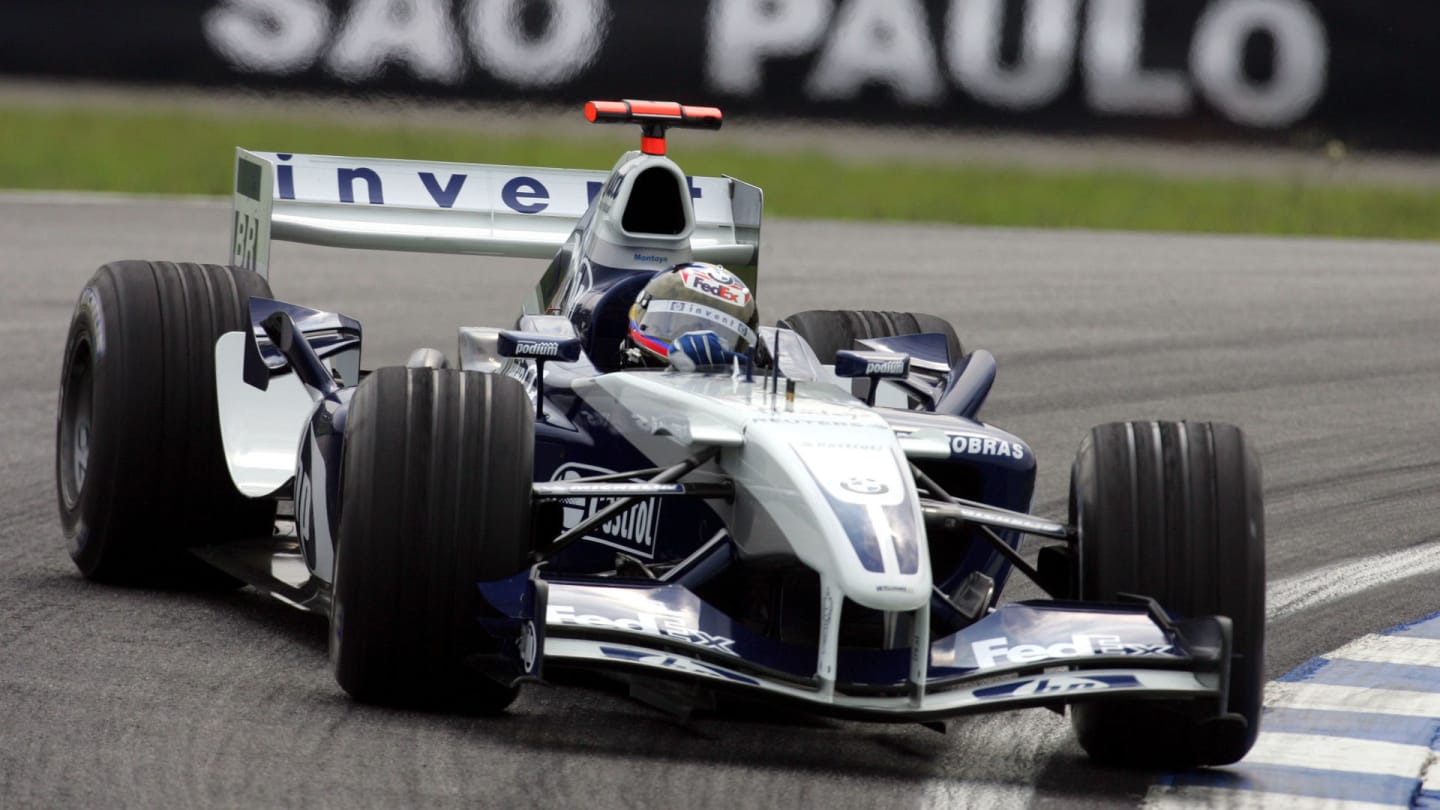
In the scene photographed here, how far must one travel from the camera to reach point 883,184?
2059 centimetres

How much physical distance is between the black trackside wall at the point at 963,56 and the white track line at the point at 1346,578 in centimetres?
1242

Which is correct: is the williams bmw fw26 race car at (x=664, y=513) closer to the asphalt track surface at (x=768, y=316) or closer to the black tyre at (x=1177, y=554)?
the black tyre at (x=1177, y=554)

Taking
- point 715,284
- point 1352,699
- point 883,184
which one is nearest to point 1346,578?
point 1352,699

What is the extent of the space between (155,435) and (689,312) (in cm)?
176

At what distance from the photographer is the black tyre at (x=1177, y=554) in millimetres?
4957

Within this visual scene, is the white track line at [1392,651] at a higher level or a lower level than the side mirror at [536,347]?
lower

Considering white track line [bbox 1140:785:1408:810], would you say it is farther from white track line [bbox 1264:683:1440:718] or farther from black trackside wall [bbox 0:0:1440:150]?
black trackside wall [bbox 0:0:1440:150]

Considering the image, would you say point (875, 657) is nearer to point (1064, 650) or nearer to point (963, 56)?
point (1064, 650)

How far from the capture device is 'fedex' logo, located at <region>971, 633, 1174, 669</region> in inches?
187

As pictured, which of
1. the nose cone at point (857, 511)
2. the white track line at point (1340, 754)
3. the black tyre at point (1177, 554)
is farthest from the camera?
the white track line at point (1340, 754)

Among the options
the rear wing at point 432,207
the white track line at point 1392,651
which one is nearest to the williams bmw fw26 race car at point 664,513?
the rear wing at point 432,207

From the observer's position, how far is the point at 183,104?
1973 cm

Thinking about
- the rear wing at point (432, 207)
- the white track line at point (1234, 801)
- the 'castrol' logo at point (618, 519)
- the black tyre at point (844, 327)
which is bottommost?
the white track line at point (1234, 801)

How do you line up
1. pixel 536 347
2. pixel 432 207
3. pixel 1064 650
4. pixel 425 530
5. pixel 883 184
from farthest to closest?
pixel 883 184 < pixel 432 207 < pixel 536 347 < pixel 425 530 < pixel 1064 650
